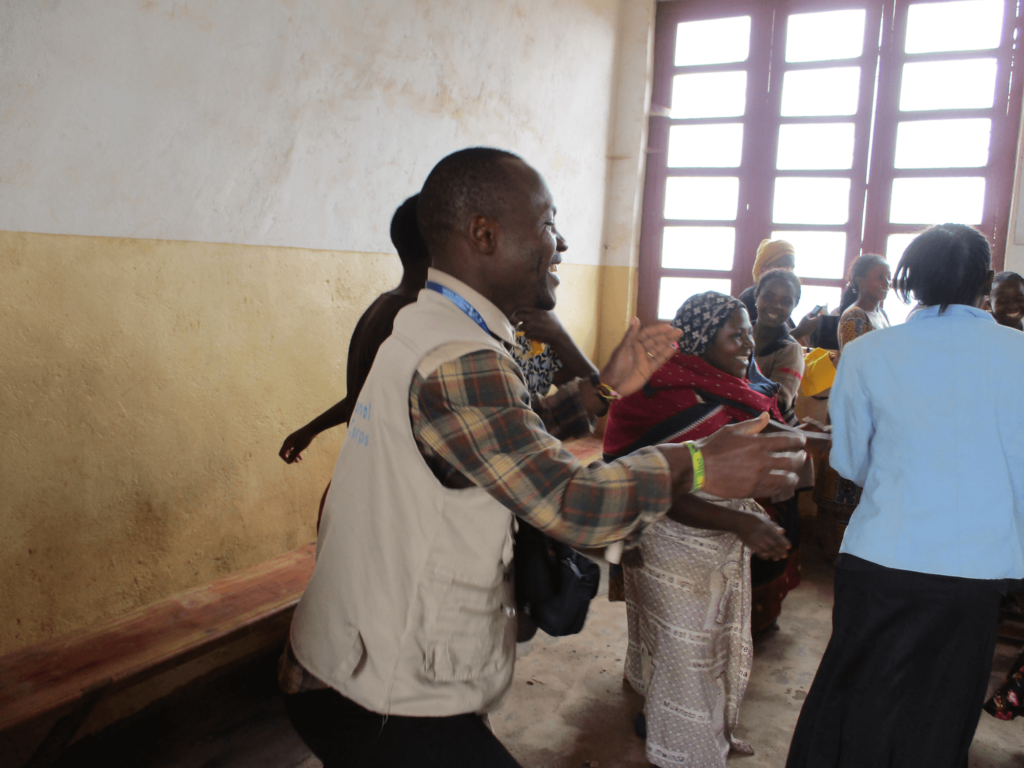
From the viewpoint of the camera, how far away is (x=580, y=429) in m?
1.67

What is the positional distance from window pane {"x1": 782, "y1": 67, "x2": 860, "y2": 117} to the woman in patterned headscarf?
408 centimetres

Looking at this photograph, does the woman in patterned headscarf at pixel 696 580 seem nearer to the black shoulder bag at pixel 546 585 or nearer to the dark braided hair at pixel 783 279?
the black shoulder bag at pixel 546 585

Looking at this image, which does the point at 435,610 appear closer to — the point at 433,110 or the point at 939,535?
the point at 939,535

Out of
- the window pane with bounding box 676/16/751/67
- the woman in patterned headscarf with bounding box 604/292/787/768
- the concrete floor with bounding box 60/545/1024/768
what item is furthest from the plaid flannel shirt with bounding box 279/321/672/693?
the window pane with bounding box 676/16/751/67

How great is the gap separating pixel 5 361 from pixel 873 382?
2.54 meters

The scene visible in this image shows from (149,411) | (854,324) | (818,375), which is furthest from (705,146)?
(149,411)

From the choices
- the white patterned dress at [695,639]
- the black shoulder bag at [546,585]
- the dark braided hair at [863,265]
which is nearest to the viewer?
the black shoulder bag at [546,585]

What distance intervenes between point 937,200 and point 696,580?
453 cm

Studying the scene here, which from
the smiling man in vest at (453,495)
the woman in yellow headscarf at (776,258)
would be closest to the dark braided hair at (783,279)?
the woman in yellow headscarf at (776,258)

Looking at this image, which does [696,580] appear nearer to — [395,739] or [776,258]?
[395,739]

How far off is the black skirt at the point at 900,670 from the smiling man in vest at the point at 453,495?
3.25 ft

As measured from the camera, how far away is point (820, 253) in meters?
5.75

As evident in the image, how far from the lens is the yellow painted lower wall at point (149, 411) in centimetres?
233

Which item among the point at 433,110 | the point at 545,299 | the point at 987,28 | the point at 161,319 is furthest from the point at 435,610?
the point at 987,28
